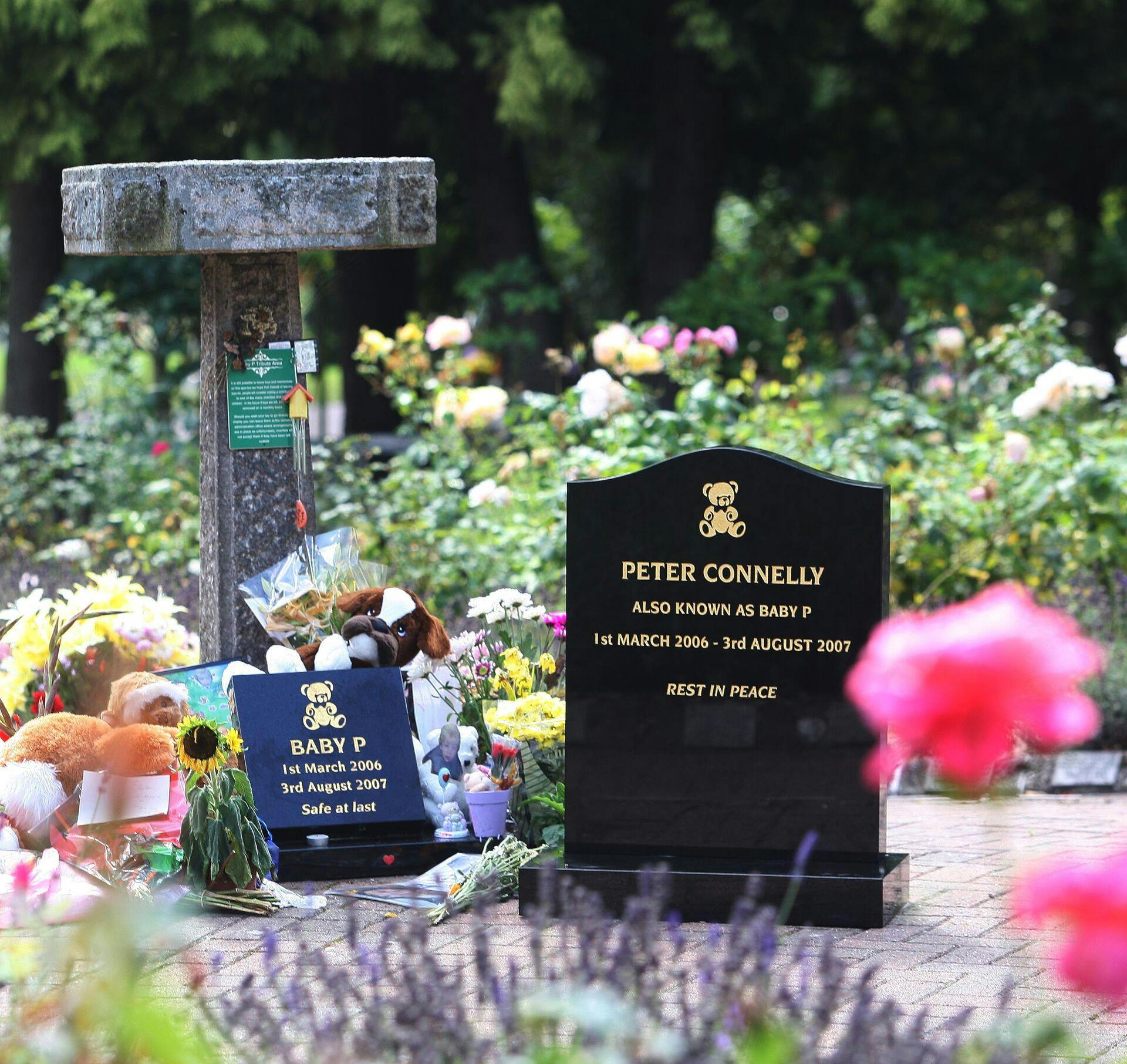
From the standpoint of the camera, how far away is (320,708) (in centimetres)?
504

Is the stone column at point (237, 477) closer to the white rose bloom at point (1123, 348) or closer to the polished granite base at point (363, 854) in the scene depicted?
the polished granite base at point (363, 854)

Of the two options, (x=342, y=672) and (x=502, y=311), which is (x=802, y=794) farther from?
(x=502, y=311)

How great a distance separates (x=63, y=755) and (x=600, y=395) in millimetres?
3618

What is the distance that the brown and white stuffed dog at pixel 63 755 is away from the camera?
4.77m

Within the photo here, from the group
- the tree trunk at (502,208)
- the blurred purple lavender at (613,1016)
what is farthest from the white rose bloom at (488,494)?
the tree trunk at (502,208)

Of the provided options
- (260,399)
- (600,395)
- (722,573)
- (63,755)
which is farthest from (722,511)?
(600,395)

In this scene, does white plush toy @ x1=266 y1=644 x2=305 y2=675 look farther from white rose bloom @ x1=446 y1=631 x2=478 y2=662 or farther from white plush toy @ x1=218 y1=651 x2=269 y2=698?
white rose bloom @ x1=446 y1=631 x2=478 y2=662

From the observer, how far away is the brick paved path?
3715 millimetres

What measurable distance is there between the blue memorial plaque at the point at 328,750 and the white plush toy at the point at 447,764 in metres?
0.09

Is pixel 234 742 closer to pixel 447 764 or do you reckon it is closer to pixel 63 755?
pixel 63 755

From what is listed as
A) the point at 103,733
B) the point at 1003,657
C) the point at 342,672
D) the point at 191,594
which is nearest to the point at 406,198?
the point at 342,672

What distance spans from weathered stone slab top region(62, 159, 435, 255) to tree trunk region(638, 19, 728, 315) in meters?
7.41

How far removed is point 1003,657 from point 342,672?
12.3 feet

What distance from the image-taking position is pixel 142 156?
38.2 ft
